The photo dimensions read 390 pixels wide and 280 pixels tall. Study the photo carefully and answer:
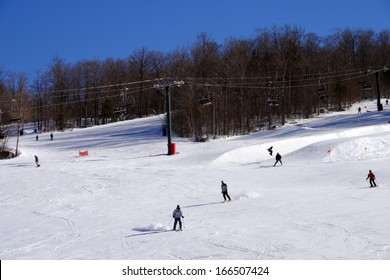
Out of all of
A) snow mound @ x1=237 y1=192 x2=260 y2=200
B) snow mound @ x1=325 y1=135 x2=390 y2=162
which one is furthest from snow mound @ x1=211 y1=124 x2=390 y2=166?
snow mound @ x1=237 y1=192 x2=260 y2=200

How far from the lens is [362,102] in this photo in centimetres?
7912

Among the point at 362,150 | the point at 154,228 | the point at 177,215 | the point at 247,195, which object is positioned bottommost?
the point at 154,228

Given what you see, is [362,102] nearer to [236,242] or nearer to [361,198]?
[361,198]

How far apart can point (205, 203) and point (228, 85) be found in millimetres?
34014

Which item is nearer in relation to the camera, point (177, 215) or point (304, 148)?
point (177, 215)

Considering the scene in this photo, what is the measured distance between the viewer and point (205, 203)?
21.4 metres

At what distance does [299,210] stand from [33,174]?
2226cm

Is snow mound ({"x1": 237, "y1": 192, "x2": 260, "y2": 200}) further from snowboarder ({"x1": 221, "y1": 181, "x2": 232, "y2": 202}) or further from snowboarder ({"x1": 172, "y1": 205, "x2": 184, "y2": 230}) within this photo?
snowboarder ({"x1": 172, "y1": 205, "x2": 184, "y2": 230})

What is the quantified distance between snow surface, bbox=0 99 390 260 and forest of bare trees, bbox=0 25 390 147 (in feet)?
23.0

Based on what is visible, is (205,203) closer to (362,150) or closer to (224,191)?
(224,191)

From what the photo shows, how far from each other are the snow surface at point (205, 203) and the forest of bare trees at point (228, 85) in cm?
702

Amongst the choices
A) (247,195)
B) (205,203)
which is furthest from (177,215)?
(247,195)

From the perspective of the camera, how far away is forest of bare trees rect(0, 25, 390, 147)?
5444 centimetres
